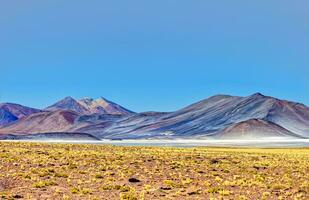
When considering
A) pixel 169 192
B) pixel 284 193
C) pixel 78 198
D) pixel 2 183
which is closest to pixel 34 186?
pixel 2 183

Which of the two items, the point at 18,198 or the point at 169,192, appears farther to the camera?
the point at 169,192

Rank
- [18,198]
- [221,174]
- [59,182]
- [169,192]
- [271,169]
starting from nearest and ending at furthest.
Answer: [18,198] < [169,192] < [59,182] < [221,174] < [271,169]

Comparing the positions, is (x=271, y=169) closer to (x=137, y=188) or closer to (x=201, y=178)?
(x=201, y=178)

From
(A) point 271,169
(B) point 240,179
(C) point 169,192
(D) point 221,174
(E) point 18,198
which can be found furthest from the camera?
(A) point 271,169

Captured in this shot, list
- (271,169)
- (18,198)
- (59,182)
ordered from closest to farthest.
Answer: (18,198) < (59,182) < (271,169)

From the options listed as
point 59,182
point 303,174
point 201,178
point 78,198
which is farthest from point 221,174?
point 78,198

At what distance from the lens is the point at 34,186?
28.7 meters

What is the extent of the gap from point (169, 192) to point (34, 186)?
24.4ft

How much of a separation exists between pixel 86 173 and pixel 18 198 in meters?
11.1

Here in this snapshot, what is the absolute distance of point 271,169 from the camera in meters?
45.5

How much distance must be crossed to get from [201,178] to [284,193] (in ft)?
26.7

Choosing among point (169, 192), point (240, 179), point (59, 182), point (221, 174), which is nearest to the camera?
point (169, 192)

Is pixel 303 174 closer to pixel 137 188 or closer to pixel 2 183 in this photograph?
pixel 137 188

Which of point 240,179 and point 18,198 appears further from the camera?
point 240,179
